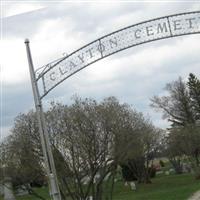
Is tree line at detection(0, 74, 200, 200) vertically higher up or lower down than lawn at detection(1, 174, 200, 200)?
higher up

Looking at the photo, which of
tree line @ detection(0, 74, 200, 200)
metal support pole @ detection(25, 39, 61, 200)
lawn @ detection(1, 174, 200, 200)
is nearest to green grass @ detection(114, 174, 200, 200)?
lawn @ detection(1, 174, 200, 200)

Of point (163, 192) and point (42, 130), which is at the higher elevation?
point (42, 130)

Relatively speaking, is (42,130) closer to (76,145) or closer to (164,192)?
(76,145)

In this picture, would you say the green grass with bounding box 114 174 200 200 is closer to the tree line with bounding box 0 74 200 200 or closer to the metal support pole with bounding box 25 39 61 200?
the tree line with bounding box 0 74 200 200

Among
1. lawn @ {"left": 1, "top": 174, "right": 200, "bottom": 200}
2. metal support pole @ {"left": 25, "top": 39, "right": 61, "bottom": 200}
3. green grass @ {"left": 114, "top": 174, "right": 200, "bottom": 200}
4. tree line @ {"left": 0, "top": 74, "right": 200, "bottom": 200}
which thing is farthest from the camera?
lawn @ {"left": 1, "top": 174, "right": 200, "bottom": 200}

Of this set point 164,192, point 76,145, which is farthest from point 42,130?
point 164,192

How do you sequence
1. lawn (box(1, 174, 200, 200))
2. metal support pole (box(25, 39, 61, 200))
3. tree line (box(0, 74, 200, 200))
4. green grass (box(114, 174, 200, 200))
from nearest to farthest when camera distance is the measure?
metal support pole (box(25, 39, 61, 200)), tree line (box(0, 74, 200, 200)), green grass (box(114, 174, 200, 200)), lawn (box(1, 174, 200, 200))

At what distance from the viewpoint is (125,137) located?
21.9 meters

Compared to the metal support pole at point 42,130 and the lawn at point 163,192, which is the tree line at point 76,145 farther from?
the lawn at point 163,192

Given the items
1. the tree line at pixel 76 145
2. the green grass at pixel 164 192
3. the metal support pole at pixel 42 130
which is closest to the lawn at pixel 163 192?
the green grass at pixel 164 192

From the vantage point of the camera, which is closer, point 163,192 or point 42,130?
point 42,130

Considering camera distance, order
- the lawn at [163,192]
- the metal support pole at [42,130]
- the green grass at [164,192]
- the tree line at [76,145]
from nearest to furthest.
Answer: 1. the metal support pole at [42,130]
2. the tree line at [76,145]
3. the green grass at [164,192]
4. the lawn at [163,192]

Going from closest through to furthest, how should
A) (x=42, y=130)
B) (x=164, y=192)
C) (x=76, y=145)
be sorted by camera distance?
(x=42, y=130) → (x=76, y=145) → (x=164, y=192)

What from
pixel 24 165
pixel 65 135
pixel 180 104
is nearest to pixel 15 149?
pixel 24 165
